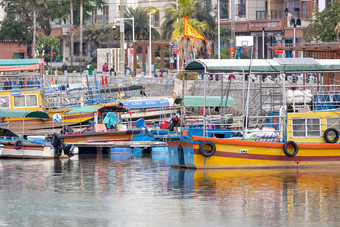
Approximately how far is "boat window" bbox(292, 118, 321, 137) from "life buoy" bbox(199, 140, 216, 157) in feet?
10.3

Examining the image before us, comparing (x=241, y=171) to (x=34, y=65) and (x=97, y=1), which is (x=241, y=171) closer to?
(x=34, y=65)

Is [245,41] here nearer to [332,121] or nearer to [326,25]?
[326,25]

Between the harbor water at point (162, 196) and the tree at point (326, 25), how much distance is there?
2397cm

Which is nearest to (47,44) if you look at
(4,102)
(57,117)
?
(4,102)

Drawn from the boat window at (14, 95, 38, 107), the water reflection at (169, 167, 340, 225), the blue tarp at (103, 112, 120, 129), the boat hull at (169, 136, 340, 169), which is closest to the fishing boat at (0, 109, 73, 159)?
the blue tarp at (103, 112, 120, 129)

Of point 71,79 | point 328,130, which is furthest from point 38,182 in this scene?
point 71,79

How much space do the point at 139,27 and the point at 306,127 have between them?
60330 mm

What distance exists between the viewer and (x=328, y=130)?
91.4 feet

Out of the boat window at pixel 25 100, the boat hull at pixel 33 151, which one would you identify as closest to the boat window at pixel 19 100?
the boat window at pixel 25 100

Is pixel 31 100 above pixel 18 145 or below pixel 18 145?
above

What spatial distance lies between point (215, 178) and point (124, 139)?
10250mm

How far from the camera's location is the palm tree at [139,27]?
86188mm

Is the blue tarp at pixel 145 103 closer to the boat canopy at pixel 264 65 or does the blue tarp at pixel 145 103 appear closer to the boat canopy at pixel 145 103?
the boat canopy at pixel 145 103

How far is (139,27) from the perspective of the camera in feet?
285
